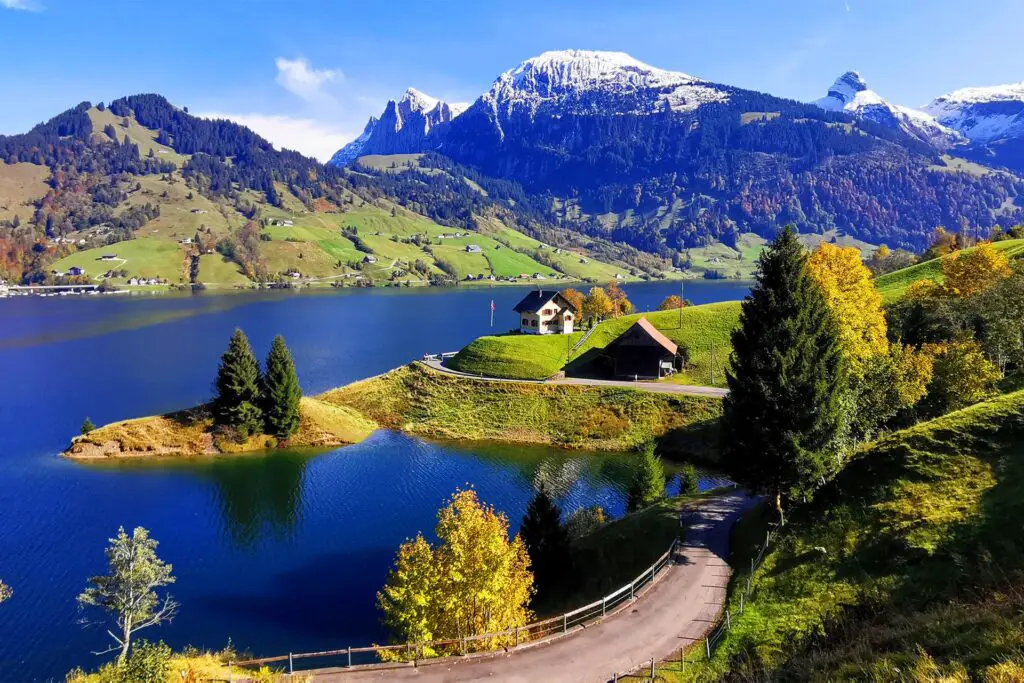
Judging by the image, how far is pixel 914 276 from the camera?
95375 millimetres

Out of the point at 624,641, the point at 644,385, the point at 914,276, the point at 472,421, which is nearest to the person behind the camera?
the point at 624,641

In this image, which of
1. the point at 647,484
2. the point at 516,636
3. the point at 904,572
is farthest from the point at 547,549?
the point at 904,572

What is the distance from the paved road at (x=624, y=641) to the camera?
2134 centimetres

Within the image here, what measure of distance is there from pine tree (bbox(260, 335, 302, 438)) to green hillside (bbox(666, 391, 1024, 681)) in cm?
6026

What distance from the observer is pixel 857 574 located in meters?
24.1

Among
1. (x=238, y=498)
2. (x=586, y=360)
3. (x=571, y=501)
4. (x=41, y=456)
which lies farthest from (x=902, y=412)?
(x=41, y=456)

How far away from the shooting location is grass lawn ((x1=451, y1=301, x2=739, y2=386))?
8825 cm

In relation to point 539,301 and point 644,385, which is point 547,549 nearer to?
point 644,385

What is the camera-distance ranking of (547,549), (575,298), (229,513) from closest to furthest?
(547,549), (229,513), (575,298)

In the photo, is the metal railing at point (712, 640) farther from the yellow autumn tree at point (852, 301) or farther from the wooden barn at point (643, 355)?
the wooden barn at point (643, 355)

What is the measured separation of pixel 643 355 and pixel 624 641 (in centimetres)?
6503

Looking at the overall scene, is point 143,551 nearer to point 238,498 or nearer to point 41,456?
point 238,498

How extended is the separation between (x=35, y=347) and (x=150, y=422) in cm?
10169

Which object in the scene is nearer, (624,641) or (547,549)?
(624,641)
